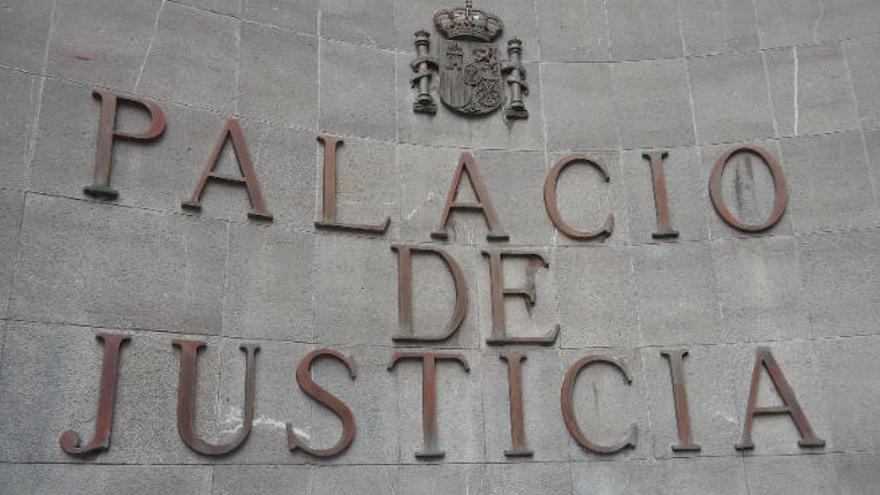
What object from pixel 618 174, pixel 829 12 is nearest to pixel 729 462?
pixel 618 174

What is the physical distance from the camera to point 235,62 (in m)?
10.2

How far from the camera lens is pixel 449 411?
30.9 ft

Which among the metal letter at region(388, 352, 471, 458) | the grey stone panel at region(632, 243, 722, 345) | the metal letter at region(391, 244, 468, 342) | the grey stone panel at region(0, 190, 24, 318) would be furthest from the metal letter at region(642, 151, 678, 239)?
the grey stone panel at region(0, 190, 24, 318)

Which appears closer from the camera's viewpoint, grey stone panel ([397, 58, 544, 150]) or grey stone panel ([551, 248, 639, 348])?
grey stone panel ([551, 248, 639, 348])

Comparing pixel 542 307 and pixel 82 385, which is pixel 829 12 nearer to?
pixel 542 307

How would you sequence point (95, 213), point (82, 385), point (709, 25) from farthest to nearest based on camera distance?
1. point (709, 25)
2. point (95, 213)
3. point (82, 385)

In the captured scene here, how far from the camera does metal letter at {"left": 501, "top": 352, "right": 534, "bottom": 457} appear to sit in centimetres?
932

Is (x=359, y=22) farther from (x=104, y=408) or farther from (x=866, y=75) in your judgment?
(x=866, y=75)

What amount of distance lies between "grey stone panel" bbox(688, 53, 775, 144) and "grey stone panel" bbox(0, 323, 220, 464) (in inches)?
250

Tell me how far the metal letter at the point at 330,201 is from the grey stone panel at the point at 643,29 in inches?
147

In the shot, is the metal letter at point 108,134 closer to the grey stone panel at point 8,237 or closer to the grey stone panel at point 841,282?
the grey stone panel at point 8,237

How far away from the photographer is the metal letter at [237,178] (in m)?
9.41

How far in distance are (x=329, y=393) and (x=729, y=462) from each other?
412 cm

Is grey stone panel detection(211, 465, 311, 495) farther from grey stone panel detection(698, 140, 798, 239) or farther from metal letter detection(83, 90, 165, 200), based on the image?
grey stone panel detection(698, 140, 798, 239)
